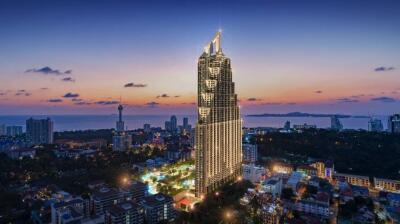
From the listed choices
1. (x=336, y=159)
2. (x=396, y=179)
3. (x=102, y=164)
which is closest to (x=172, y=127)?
(x=102, y=164)

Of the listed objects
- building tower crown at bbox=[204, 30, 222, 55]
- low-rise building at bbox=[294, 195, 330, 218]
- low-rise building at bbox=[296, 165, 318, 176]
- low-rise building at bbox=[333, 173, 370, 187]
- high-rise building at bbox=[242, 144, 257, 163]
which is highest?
building tower crown at bbox=[204, 30, 222, 55]

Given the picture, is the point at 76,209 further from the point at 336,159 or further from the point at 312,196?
the point at 336,159

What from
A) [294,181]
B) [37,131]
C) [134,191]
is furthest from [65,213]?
[37,131]

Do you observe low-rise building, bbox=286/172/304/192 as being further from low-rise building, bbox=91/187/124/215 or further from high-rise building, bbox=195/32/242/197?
low-rise building, bbox=91/187/124/215

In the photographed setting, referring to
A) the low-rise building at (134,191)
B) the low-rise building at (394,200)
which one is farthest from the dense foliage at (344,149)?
the low-rise building at (134,191)

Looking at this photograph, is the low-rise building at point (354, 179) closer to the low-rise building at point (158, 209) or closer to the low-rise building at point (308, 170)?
the low-rise building at point (308, 170)

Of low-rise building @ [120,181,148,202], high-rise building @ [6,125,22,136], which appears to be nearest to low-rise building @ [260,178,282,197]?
low-rise building @ [120,181,148,202]

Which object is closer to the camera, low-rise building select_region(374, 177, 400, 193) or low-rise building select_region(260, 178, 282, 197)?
low-rise building select_region(260, 178, 282, 197)

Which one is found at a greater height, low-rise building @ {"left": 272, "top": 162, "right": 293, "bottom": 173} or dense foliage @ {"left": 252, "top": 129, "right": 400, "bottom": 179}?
dense foliage @ {"left": 252, "top": 129, "right": 400, "bottom": 179}
